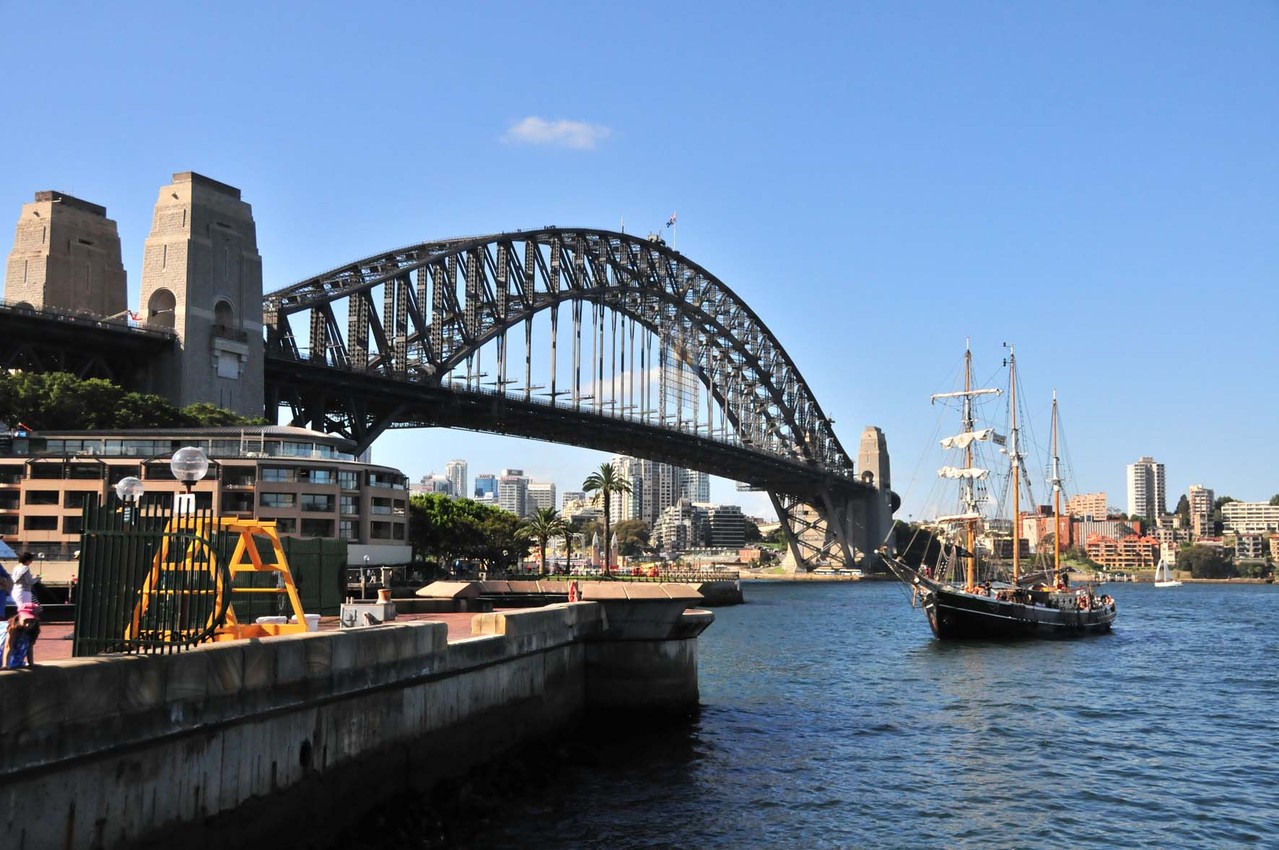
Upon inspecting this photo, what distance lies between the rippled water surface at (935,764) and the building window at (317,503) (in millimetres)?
27002

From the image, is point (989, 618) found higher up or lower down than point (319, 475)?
lower down

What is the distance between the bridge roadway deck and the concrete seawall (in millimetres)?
1324

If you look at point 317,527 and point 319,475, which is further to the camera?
point 319,475

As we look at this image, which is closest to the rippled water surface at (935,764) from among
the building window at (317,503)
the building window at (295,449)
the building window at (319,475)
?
the building window at (317,503)

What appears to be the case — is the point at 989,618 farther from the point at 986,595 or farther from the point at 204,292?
→ the point at 204,292

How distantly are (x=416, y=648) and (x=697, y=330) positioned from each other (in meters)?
142

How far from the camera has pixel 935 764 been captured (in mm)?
27000

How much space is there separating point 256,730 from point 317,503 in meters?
54.5

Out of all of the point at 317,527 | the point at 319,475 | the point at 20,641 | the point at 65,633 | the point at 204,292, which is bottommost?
the point at 65,633

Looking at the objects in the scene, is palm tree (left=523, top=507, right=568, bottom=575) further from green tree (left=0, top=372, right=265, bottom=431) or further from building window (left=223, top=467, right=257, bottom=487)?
building window (left=223, top=467, right=257, bottom=487)

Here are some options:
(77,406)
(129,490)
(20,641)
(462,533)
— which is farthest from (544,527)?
(20,641)

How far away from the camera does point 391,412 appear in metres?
97.9

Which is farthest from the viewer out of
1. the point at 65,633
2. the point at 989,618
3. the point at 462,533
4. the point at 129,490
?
the point at 462,533

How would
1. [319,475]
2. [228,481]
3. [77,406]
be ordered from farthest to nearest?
[77,406] < [319,475] < [228,481]
